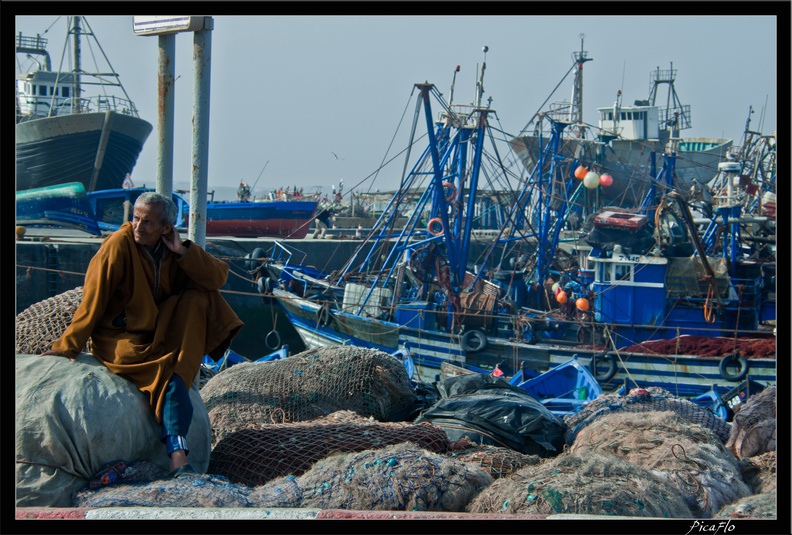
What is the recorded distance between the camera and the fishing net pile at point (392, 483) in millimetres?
3047

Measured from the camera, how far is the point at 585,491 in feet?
9.65

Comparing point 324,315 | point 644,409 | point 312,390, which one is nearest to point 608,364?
point 324,315

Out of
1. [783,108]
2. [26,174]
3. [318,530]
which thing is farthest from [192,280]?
[26,174]

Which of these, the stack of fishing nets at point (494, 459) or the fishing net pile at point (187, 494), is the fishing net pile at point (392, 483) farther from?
the stack of fishing nets at point (494, 459)

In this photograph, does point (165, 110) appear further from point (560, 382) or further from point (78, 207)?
point (78, 207)

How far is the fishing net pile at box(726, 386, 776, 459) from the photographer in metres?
4.28

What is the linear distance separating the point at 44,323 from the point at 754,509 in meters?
3.38

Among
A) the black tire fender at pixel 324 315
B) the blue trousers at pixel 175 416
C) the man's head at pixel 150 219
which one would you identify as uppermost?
the man's head at pixel 150 219

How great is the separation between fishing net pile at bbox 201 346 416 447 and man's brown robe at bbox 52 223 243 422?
3.09 feet

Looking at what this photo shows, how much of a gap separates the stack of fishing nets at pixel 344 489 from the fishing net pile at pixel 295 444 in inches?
13.2

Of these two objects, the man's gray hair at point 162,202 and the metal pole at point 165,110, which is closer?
the man's gray hair at point 162,202

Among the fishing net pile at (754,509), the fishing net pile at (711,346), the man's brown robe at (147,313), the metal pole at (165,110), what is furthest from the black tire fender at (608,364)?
the man's brown robe at (147,313)

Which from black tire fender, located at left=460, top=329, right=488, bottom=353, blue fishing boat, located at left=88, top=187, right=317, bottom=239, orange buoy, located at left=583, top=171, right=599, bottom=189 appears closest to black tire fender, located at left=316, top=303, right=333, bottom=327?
black tire fender, located at left=460, top=329, right=488, bottom=353

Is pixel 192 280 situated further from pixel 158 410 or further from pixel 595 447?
pixel 595 447
